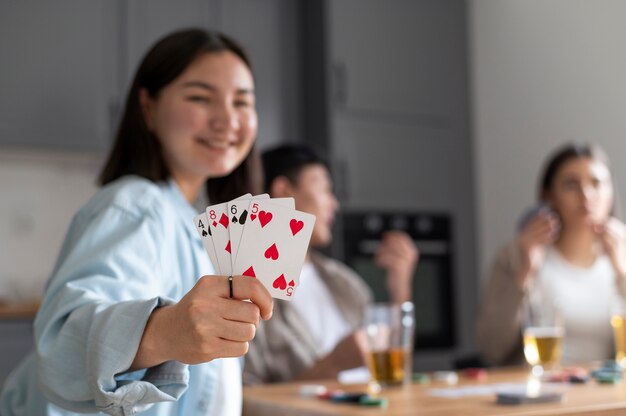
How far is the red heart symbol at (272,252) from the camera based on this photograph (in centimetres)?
88

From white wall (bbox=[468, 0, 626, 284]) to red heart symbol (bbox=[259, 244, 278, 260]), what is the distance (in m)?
3.23

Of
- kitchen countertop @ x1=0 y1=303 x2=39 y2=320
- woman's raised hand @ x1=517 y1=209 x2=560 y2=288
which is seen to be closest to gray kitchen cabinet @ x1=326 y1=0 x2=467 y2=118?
kitchen countertop @ x1=0 y1=303 x2=39 y2=320

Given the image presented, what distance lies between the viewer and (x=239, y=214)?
88 cm

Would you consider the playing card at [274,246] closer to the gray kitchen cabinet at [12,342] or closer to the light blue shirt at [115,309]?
the light blue shirt at [115,309]

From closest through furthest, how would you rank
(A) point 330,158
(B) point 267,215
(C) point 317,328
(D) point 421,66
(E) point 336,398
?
Result: (B) point 267,215 < (E) point 336,398 < (C) point 317,328 < (A) point 330,158 < (D) point 421,66

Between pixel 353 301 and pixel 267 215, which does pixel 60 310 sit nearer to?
pixel 267 215

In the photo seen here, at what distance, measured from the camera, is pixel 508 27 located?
459cm

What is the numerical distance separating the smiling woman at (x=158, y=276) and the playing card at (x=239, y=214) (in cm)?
4

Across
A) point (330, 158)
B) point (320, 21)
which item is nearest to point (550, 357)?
point (330, 158)

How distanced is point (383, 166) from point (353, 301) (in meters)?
1.76

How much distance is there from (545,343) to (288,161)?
1055 millimetres

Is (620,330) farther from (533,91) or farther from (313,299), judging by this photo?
(533,91)

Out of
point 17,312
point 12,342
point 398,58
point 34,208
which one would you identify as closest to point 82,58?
point 34,208

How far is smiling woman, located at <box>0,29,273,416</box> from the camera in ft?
3.02
